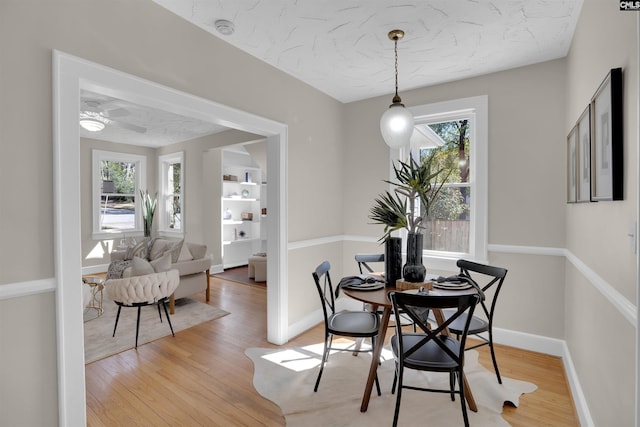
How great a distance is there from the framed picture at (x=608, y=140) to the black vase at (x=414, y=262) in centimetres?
103

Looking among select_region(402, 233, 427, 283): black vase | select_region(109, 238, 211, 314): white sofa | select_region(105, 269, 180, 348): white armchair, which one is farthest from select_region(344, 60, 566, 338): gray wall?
select_region(109, 238, 211, 314): white sofa

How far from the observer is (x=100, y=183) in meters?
6.61

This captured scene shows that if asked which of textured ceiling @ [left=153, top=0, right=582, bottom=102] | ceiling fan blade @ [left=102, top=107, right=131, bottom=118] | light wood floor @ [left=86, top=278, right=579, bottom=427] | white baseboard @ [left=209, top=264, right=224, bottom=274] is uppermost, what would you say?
textured ceiling @ [left=153, top=0, right=582, bottom=102]

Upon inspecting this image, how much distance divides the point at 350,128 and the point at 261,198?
13.0 feet

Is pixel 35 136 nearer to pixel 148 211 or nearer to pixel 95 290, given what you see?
pixel 95 290

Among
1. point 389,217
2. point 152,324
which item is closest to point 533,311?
point 389,217

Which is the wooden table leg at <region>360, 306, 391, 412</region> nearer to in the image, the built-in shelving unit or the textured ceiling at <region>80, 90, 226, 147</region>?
the textured ceiling at <region>80, 90, 226, 147</region>

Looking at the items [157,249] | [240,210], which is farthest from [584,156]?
[240,210]

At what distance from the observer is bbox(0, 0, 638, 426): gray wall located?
154 cm

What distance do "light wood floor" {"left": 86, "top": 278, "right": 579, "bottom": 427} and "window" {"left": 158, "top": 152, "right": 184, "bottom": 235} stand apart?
392 centimetres

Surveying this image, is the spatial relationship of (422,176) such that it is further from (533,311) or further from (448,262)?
(533,311)

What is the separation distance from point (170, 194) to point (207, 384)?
5.43 meters

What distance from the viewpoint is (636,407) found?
1.11 meters

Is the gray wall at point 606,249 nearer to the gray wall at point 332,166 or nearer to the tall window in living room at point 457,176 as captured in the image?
the gray wall at point 332,166
